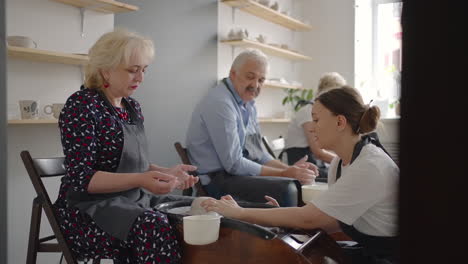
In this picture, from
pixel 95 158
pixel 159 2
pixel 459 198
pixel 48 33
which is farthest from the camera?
pixel 159 2

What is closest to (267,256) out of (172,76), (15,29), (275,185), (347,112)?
(347,112)

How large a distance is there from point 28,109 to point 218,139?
0.93m

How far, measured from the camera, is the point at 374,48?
6008mm

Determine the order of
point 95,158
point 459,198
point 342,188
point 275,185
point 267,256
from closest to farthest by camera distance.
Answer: point 459,198
point 267,256
point 342,188
point 95,158
point 275,185

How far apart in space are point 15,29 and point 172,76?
1.42 m

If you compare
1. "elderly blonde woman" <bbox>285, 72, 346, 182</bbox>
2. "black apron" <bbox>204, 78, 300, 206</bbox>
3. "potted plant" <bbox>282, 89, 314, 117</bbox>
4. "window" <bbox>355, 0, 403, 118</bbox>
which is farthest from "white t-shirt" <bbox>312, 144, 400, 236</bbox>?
"window" <bbox>355, 0, 403, 118</bbox>

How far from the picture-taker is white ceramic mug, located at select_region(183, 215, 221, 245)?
4.64 feet

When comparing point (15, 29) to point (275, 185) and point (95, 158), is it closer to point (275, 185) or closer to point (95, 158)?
point (95, 158)

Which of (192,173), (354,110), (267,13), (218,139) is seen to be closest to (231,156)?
(218,139)

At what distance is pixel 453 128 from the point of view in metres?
0.26

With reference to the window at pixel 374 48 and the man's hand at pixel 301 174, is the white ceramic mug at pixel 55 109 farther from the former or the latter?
the window at pixel 374 48

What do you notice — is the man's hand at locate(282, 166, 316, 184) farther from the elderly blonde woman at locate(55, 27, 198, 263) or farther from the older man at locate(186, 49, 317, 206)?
the elderly blonde woman at locate(55, 27, 198, 263)

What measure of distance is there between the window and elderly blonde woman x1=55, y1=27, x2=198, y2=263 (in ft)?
14.3

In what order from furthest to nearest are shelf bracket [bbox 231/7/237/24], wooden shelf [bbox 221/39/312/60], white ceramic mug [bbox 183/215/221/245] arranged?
shelf bracket [bbox 231/7/237/24], wooden shelf [bbox 221/39/312/60], white ceramic mug [bbox 183/215/221/245]
